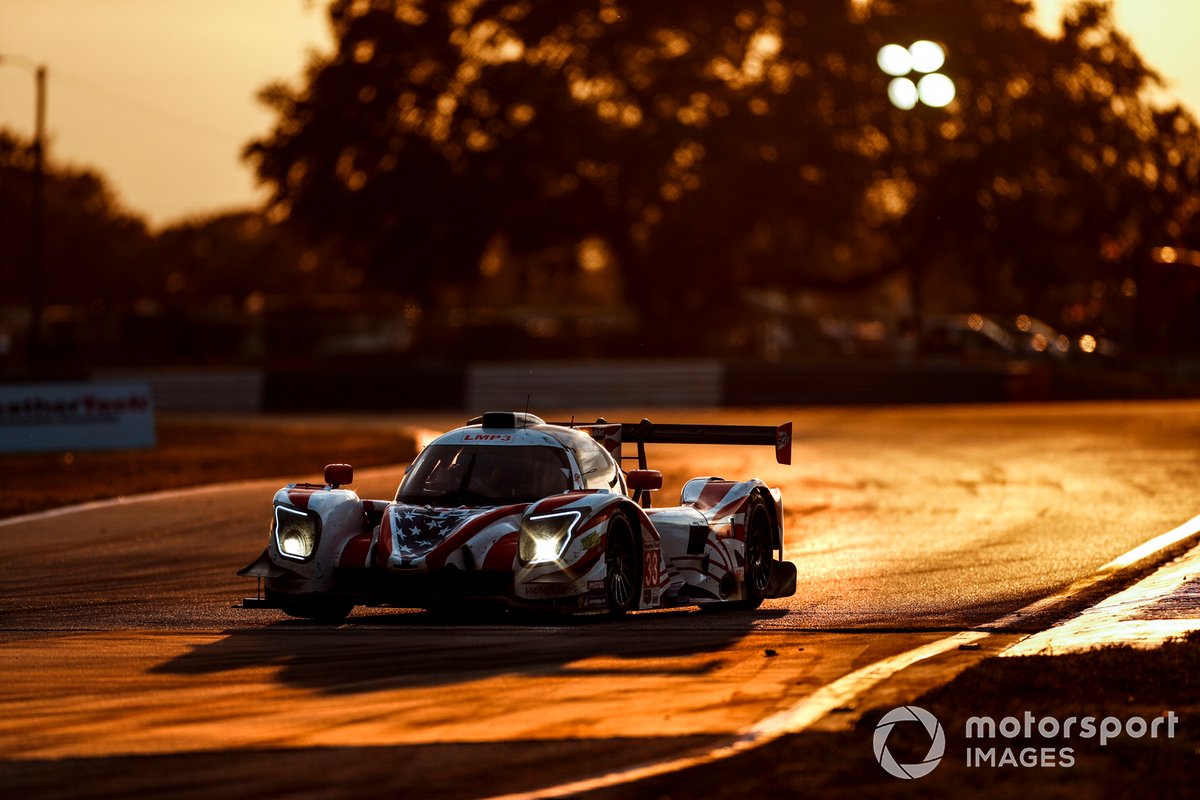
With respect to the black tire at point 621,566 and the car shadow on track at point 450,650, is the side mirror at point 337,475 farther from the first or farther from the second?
the black tire at point 621,566

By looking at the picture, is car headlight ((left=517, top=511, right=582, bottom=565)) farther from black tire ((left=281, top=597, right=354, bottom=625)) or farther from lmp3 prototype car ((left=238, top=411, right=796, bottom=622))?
black tire ((left=281, top=597, right=354, bottom=625))

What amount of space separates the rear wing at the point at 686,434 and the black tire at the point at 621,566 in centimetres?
139

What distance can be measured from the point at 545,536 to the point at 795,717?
3.34 metres

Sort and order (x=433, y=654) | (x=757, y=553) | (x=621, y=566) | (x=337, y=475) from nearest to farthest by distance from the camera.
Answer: (x=433, y=654)
(x=621, y=566)
(x=337, y=475)
(x=757, y=553)

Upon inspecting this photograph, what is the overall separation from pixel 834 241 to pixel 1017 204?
630 cm

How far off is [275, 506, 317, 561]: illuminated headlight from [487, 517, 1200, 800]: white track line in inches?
139

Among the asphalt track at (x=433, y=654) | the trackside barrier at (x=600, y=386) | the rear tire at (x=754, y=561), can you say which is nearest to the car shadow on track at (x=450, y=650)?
the asphalt track at (x=433, y=654)

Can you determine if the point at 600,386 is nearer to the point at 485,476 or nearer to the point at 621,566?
the point at 485,476

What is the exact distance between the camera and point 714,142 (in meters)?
46.7

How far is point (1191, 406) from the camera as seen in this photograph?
37.9m

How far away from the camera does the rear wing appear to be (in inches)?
504

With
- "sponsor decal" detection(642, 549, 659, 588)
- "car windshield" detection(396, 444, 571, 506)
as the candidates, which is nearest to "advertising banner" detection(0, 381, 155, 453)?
"car windshield" detection(396, 444, 571, 506)

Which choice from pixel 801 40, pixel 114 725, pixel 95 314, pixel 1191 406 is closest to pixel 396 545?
pixel 114 725

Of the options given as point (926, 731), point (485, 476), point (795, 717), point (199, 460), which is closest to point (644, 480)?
point (485, 476)
